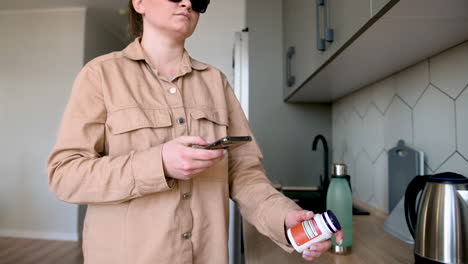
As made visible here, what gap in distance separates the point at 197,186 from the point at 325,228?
11.5 inches

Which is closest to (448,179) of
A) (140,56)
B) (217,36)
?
(140,56)

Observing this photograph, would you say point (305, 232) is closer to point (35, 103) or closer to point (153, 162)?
point (153, 162)

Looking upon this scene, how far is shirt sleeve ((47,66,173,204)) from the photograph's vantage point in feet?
1.86

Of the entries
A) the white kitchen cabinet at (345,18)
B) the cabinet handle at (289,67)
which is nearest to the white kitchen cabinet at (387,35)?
the white kitchen cabinet at (345,18)

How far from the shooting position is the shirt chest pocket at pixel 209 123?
0.71 metres

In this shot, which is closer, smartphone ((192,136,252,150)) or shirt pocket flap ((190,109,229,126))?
smartphone ((192,136,252,150))

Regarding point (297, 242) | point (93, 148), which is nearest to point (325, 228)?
point (297, 242)

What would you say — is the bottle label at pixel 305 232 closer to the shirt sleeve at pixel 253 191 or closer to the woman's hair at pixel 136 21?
the shirt sleeve at pixel 253 191

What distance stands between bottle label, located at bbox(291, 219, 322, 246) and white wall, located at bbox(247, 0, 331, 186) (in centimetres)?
126

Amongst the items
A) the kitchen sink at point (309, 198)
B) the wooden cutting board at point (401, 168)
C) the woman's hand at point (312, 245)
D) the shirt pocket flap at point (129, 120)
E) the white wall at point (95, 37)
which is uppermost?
the white wall at point (95, 37)

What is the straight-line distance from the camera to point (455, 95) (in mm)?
837

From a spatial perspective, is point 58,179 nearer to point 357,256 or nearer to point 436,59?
point 357,256

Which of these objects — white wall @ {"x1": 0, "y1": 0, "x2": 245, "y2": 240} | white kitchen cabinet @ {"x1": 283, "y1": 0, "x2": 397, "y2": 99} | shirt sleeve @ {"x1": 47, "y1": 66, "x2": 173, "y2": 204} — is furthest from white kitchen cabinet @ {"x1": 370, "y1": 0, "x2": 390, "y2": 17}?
white wall @ {"x1": 0, "y1": 0, "x2": 245, "y2": 240}

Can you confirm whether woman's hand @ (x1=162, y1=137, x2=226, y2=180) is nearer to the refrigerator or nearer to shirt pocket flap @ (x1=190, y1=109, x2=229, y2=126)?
shirt pocket flap @ (x1=190, y1=109, x2=229, y2=126)
